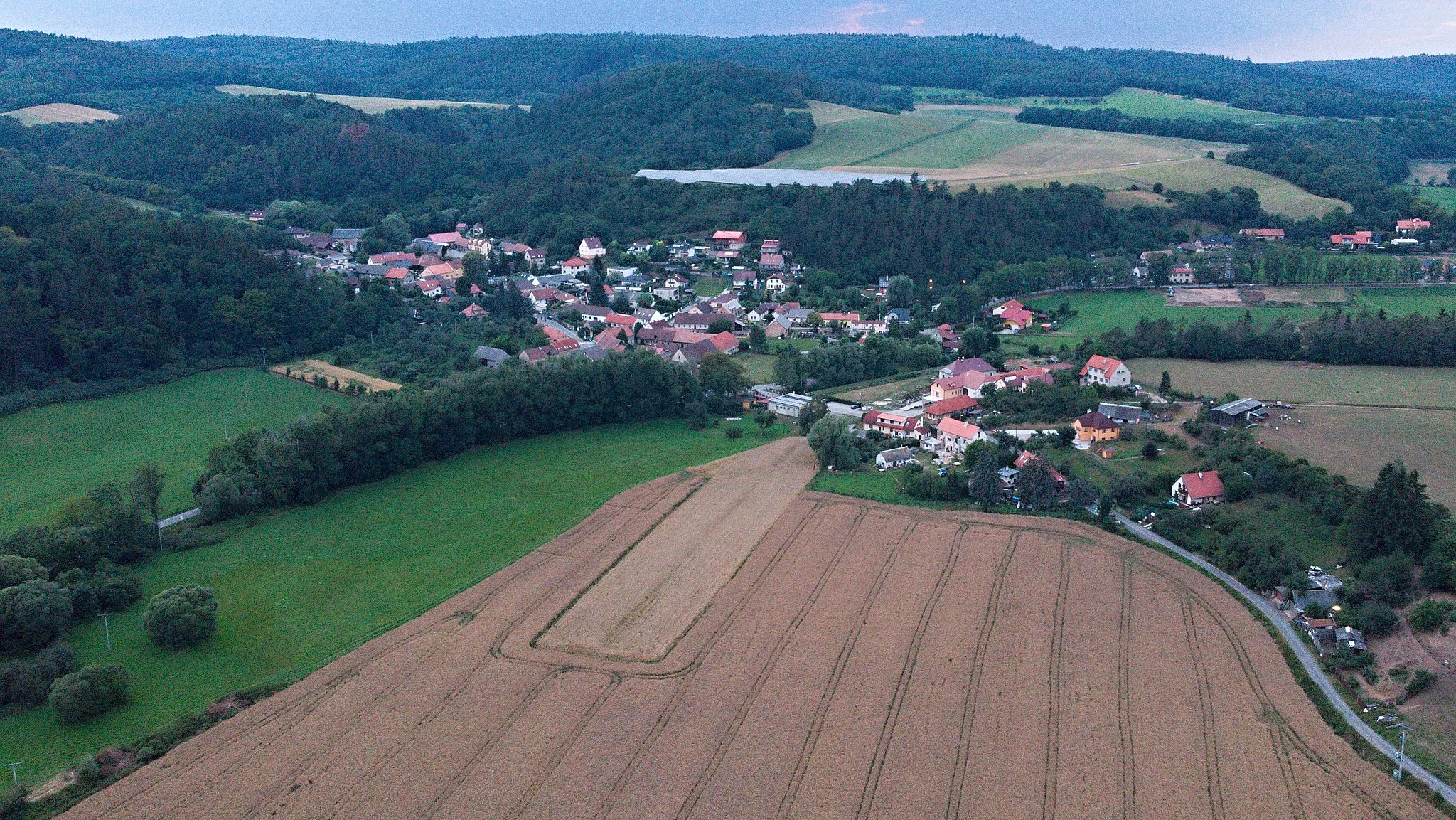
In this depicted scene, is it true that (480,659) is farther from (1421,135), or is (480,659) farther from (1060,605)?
(1421,135)

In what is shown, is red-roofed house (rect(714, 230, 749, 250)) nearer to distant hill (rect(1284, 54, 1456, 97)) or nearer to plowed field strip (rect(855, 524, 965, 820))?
plowed field strip (rect(855, 524, 965, 820))

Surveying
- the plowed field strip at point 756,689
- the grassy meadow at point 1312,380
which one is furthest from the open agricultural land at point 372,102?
the plowed field strip at point 756,689

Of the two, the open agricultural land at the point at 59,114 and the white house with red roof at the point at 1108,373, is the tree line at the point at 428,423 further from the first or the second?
the open agricultural land at the point at 59,114

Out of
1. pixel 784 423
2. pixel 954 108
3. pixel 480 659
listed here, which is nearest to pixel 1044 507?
pixel 784 423

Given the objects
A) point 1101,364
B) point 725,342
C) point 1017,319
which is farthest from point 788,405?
point 1017,319

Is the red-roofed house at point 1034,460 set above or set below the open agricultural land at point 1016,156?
below

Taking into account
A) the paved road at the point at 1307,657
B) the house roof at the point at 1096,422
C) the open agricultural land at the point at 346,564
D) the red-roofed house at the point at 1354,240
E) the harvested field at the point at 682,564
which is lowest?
the open agricultural land at the point at 346,564

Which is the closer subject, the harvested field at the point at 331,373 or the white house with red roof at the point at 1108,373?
the white house with red roof at the point at 1108,373

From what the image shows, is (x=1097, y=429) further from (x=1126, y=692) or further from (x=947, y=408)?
(x=1126, y=692)
